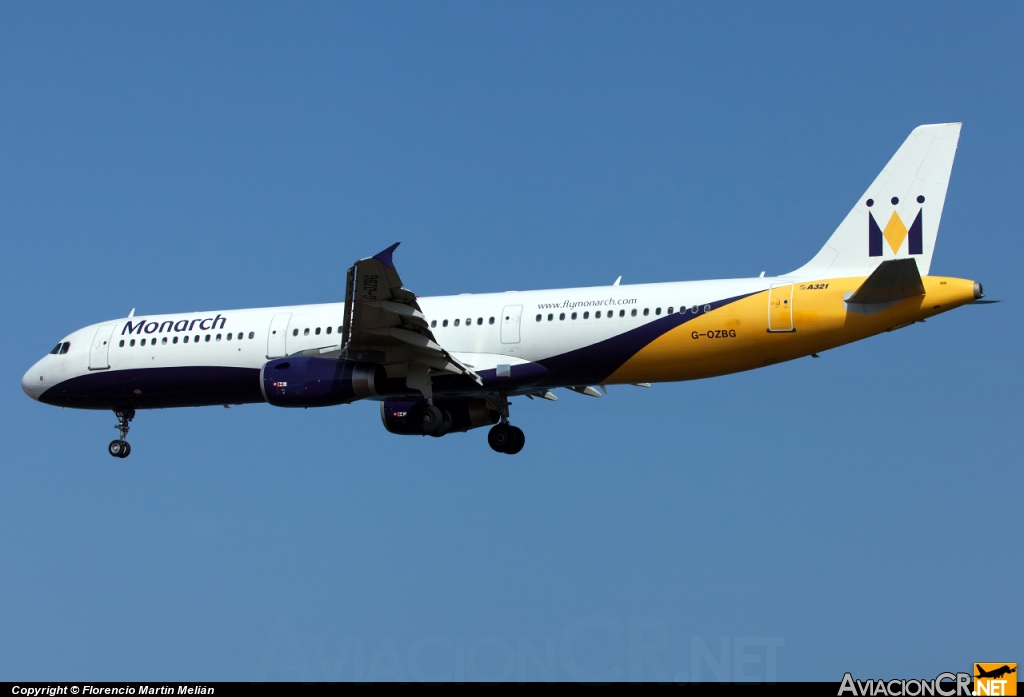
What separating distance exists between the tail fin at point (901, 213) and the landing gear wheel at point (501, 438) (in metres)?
9.31

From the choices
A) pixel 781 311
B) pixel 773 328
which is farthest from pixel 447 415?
pixel 781 311

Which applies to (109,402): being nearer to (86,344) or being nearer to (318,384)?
(86,344)

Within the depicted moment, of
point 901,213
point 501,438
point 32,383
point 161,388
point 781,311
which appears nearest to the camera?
point 781,311

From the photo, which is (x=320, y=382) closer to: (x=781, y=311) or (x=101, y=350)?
(x=101, y=350)

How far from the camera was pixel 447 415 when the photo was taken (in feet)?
119

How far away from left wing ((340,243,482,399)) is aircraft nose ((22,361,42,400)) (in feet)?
34.9

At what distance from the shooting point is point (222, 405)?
37.2 metres

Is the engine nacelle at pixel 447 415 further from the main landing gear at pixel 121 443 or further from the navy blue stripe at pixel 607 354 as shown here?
the main landing gear at pixel 121 443

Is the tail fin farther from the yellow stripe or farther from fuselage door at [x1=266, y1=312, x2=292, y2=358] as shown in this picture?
fuselage door at [x1=266, y1=312, x2=292, y2=358]

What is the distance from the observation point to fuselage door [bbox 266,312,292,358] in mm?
35750

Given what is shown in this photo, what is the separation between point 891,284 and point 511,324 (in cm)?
897

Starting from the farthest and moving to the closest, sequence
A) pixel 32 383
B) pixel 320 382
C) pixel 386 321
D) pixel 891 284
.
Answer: pixel 32 383, pixel 320 382, pixel 386 321, pixel 891 284

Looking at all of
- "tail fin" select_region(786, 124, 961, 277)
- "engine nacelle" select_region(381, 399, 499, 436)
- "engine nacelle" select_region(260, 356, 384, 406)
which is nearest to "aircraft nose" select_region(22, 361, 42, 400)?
"engine nacelle" select_region(260, 356, 384, 406)

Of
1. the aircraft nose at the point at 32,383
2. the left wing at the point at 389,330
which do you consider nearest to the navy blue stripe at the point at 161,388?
the aircraft nose at the point at 32,383
